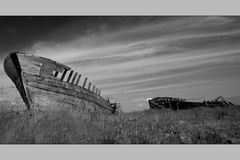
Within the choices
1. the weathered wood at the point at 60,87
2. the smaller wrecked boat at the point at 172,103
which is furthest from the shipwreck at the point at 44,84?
the smaller wrecked boat at the point at 172,103

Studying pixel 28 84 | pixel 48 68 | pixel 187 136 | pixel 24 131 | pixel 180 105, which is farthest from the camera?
pixel 180 105

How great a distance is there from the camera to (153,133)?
614cm

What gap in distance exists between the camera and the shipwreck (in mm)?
9695

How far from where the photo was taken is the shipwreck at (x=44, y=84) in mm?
9695

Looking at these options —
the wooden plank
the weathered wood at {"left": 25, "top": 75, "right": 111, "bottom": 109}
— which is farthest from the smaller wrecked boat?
the weathered wood at {"left": 25, "top": 75, "right": 111, "bottom": 109}

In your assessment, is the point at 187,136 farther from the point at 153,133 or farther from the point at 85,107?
the point at 85,107

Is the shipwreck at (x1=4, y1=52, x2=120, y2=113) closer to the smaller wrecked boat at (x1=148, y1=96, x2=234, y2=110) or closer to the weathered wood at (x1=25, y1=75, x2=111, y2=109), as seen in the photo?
the weathered wood at (x1=25, y1=75, x2=111, y2=109)

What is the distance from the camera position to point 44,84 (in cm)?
1027

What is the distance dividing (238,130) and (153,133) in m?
3.00

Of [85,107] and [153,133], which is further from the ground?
[85,107]

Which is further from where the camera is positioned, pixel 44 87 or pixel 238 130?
pixel 44 87

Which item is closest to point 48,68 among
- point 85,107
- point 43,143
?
point 85,107

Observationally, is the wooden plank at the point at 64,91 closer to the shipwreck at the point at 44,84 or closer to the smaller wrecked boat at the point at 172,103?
the shipwreck at the point at 44,84

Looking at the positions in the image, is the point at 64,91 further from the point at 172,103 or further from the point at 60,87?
the point at 172,103
